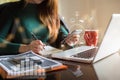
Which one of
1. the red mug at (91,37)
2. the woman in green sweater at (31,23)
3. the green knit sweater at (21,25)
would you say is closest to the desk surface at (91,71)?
the red mug at (91,37)

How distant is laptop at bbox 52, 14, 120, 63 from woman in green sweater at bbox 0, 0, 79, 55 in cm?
31

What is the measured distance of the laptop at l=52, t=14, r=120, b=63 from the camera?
98 centimetres

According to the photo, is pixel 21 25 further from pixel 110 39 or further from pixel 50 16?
pixel 110 39

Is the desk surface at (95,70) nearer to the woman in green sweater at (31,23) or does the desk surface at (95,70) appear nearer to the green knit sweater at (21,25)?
the woman in green sweater at (31,23)

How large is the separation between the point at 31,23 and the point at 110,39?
80cm

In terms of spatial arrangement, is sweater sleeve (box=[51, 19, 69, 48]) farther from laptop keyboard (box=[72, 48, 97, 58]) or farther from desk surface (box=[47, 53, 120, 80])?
desk surface (box=[47, 53, 120, 80])

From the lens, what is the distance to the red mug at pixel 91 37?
4.70 feet

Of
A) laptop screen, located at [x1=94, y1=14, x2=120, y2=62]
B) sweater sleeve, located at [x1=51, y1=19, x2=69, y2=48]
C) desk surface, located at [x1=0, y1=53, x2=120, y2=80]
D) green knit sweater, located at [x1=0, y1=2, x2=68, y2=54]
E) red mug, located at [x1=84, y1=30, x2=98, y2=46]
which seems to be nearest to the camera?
desk surface, located at [x1=0, y1=53, x2=120, y2=80]

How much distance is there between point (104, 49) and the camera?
1.05 metres

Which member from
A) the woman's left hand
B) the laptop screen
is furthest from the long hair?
the laptop screen

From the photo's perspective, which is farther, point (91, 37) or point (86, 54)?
point (91, 37)

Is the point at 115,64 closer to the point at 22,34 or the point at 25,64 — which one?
the point at 25,64

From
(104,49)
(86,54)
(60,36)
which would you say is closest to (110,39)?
(104,49)

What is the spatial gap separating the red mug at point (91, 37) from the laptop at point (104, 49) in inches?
7.2
